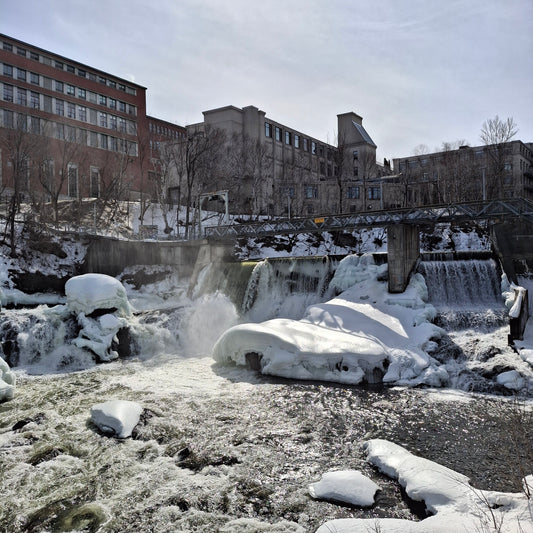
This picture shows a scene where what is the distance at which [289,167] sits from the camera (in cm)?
6238

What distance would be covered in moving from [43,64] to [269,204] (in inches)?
1273

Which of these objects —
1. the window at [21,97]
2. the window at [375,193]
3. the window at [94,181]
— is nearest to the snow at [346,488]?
the window at [94,181]

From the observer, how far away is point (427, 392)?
1389 cm

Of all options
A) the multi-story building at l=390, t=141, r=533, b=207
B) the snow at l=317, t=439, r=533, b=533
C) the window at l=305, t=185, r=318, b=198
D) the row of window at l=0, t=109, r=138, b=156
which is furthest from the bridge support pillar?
the window at l=305, t=185, r=318, b=198

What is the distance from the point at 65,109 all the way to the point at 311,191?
33274 millimetres

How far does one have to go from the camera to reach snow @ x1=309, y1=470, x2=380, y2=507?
7.98 meters

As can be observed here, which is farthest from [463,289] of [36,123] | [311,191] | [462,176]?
[36,123]

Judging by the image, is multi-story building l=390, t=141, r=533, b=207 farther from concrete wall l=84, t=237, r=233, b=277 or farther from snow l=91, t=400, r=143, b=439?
snow l=91, t=400, r=143, b=439

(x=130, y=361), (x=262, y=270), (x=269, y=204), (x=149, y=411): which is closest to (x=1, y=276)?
(x=130, y=361)

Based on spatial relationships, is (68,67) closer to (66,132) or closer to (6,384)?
(66,132)

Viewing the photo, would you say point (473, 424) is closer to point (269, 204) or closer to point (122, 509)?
point (122, 509)

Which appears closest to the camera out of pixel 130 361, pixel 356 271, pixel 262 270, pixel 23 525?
pixel 23 525

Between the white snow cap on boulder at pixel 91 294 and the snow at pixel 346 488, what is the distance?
14.8 meters

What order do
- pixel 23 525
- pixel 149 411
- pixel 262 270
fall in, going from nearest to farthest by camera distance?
pixel 23 525, pixel 149 411, pixel 262 270
